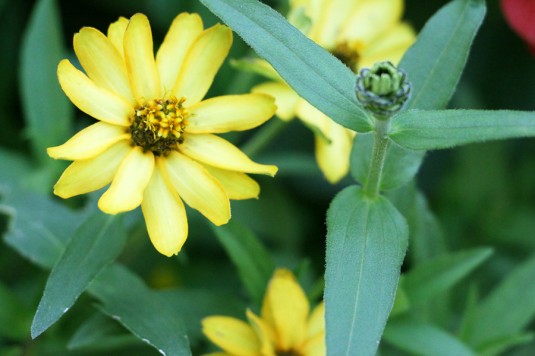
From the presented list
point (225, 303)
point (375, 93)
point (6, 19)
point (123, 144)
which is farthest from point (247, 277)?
point (6, 19)

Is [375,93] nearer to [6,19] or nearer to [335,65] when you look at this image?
[335,65]

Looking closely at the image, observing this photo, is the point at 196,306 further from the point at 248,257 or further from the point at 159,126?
the point at 159,126

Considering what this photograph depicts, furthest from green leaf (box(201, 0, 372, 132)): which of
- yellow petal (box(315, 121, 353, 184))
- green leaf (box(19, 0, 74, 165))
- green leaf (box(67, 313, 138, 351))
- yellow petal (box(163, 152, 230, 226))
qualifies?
green leaf (box(19, 0, 74, 165))

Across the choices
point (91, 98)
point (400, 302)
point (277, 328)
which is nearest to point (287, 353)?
point (277, 328)

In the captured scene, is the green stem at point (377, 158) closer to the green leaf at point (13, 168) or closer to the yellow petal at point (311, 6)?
the yellow petal at point (311, 6)

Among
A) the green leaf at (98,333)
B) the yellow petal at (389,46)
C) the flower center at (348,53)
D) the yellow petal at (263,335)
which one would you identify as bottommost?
the green leaf at (98,333)

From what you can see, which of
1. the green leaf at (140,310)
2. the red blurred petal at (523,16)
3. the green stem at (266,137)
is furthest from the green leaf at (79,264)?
the red blurred petal at (523,16)

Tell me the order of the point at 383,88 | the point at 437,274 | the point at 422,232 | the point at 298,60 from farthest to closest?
1. the point at 422,232
2. the point at 437,274
3. the point at 298,60
4. the point at 383,88
